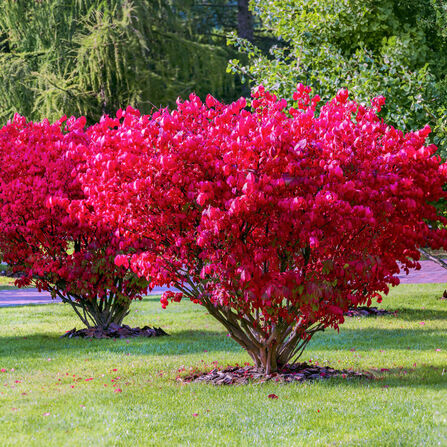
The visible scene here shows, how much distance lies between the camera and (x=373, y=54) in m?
12.3

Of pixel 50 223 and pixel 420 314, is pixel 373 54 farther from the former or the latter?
pixel 50 223

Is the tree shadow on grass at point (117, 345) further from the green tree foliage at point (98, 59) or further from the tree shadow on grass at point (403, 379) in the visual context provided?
the green tree foliage at point (98, 59)

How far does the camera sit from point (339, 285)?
7043 mm

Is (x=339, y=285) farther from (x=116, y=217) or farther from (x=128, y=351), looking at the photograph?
(x=128, y=351)

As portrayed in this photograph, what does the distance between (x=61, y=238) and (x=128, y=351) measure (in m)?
2.01

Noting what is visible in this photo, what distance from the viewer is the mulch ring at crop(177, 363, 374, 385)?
7301 mm

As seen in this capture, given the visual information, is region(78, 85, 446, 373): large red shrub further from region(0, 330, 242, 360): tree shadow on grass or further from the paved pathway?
the paved pathway

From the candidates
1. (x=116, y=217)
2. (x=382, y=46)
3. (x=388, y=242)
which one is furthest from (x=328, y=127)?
(x=382, y=46)

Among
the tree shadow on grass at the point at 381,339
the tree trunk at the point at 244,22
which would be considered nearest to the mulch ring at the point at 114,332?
the tree shadow on grass at the point at 381,339

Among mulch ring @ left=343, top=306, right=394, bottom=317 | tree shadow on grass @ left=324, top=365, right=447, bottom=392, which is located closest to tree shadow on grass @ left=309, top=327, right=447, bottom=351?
tree shadow on grass @ left=324, top=365, right=447, bottom=392

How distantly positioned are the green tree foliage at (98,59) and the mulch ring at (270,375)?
46.0ft

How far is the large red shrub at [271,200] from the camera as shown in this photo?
626cm

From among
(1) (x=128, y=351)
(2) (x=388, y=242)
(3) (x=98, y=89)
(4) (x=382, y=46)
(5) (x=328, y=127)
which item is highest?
(3) (x=98, y=89)

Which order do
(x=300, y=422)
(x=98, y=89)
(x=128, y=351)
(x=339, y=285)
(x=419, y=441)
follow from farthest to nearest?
(x=98, y=89)
(x=128, y=351)
(x=339, y=285)
(x=300, y=422)
(x=419, y=441)
